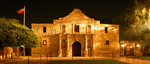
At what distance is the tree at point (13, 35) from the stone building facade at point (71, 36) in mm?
6132

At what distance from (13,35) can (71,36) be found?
1282 centimetres

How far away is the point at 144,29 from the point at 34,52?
20.5 meters

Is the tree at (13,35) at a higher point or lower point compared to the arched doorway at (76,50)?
higher

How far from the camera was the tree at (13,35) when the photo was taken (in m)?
27.9

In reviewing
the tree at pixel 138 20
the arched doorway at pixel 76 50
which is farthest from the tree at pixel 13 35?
the tree at pixel 138 20

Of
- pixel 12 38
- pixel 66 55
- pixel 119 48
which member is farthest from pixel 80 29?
pixel 12 38

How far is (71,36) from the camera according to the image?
38312 mm

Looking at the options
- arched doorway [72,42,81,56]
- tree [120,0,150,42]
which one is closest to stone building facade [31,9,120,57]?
arched doorway [72,42,81,56]

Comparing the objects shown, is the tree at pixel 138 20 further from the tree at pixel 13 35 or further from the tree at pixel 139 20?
the tree at pixel 13 35

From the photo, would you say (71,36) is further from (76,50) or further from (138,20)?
(138,20)

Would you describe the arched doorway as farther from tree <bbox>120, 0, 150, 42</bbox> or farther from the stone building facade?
tree <bbox>120, 0, 150, 42</bbox>

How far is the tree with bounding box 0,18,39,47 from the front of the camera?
91.4 feet

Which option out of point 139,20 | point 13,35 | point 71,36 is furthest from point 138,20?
point 13,35

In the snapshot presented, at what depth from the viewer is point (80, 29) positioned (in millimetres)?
38719
